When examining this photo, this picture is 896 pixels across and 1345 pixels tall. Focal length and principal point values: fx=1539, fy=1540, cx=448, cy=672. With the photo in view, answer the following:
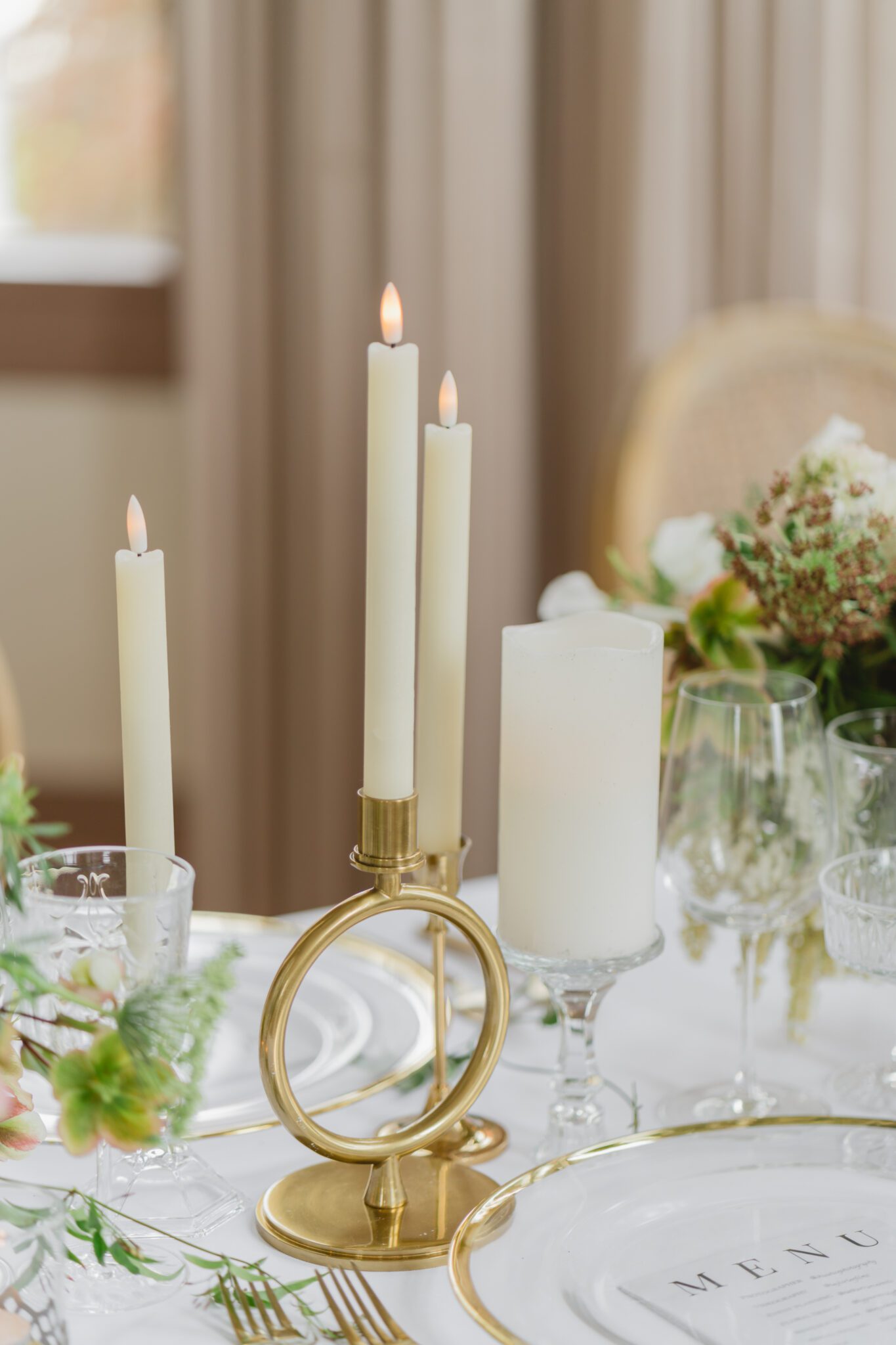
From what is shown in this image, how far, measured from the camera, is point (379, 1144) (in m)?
0.65

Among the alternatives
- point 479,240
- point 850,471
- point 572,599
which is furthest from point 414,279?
point 850,471

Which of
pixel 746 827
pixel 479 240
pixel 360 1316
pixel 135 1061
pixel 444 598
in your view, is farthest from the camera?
pixel 479 240

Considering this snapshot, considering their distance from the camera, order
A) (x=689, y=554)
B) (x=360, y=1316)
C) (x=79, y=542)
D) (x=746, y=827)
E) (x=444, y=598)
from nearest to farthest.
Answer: (x=360, y=1316) → (x=444, y=598) → (x=746, y=827) → (x=689, y=554) → (x=79, y=542)

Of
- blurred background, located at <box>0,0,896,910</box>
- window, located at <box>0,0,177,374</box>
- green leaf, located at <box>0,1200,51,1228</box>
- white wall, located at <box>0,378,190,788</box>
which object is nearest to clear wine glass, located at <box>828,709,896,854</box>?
green leaf, located at <box>0,1200,51,1228</box>

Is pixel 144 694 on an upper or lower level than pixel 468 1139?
upper

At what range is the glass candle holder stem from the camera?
0.74 metres

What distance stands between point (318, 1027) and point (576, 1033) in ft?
0.63

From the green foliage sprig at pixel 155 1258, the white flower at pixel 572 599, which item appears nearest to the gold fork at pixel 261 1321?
the green foliage sprig at pixel 155 1258

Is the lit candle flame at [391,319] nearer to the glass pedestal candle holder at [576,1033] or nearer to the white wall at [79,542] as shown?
the glass pedestal candle holder at [576,1033]

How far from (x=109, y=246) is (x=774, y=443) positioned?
145 centimetres

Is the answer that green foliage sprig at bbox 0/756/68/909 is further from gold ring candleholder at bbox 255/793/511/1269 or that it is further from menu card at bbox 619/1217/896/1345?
menu card at bbox 619/1217/896/1345

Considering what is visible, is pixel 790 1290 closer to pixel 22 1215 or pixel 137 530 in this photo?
pixel 22 1215

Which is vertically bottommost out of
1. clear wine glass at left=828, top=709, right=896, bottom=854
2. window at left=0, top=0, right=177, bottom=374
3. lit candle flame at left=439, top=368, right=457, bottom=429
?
clear wine glass at left=828, top=709, right=896, bottom=854

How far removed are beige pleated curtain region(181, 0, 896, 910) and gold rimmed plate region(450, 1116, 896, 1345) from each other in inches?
61.7
